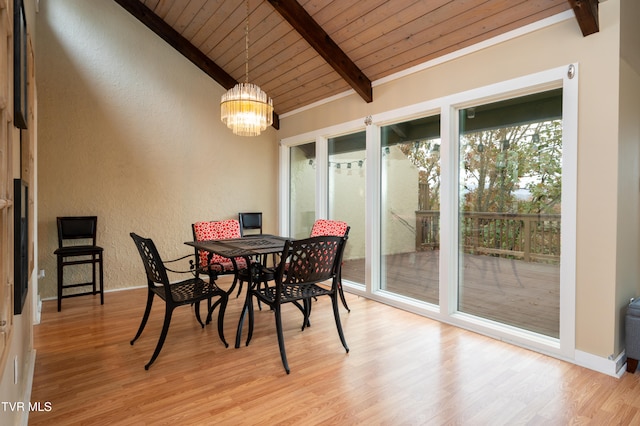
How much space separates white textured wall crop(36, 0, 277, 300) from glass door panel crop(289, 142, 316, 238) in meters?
0.78

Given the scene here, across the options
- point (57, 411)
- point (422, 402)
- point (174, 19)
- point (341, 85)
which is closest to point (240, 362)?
point (57, 411)

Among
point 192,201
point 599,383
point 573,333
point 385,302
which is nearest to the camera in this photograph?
point 599,383

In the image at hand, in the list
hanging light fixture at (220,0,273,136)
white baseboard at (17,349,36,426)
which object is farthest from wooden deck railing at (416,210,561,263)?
white baseboard at (17,349,36,426)

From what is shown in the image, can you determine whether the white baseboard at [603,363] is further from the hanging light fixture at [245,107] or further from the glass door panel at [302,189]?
the glass door panel at [302,189]

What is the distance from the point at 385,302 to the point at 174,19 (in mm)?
4394

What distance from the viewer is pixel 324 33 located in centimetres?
377

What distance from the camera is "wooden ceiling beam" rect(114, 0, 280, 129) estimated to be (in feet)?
15.1

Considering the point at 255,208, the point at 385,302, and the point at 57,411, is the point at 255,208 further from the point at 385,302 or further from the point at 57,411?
the point at 57,411

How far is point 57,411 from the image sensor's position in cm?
196

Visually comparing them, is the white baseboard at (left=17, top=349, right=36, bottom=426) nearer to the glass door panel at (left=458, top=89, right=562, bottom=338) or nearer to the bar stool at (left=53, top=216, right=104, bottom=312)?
the bar stool at (left=53, top=216, right=104, bottom=312)

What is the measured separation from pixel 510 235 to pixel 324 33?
269cm

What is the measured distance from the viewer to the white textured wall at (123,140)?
4207 millimetres

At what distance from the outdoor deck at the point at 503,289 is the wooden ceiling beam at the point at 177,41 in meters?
3.69

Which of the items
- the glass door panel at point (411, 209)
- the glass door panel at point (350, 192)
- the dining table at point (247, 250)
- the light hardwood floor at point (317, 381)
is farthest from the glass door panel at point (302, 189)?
the light hardwood floor at point (317, 381)
